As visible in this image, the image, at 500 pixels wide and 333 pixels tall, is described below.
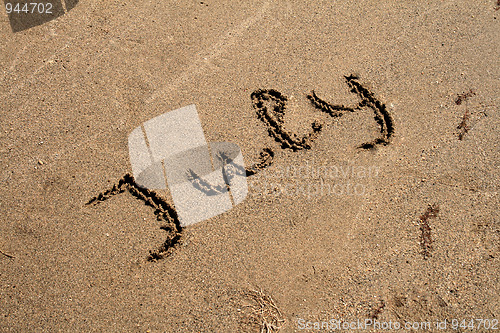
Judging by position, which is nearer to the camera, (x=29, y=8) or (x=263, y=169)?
(x=263, y=169)

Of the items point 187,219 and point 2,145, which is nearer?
point 187,219

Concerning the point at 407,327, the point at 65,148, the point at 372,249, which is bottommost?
the point at 407,327

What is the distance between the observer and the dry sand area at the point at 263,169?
2.38m

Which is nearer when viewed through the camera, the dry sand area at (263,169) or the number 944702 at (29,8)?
the dry sand area at (263,169)

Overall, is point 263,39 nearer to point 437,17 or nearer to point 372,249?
point 437,17

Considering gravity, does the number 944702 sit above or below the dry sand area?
above

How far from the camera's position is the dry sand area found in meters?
2.38

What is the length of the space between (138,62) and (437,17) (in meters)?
2.67

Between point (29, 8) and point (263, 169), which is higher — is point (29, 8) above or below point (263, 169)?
above

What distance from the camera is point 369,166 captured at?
2.74m

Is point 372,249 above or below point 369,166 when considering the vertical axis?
below

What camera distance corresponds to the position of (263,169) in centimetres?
271

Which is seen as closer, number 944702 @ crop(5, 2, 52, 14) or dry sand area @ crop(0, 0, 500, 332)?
dry sand area @ crop(0, 0, 500, 332)

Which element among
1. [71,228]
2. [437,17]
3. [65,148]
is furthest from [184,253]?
[437,17]
